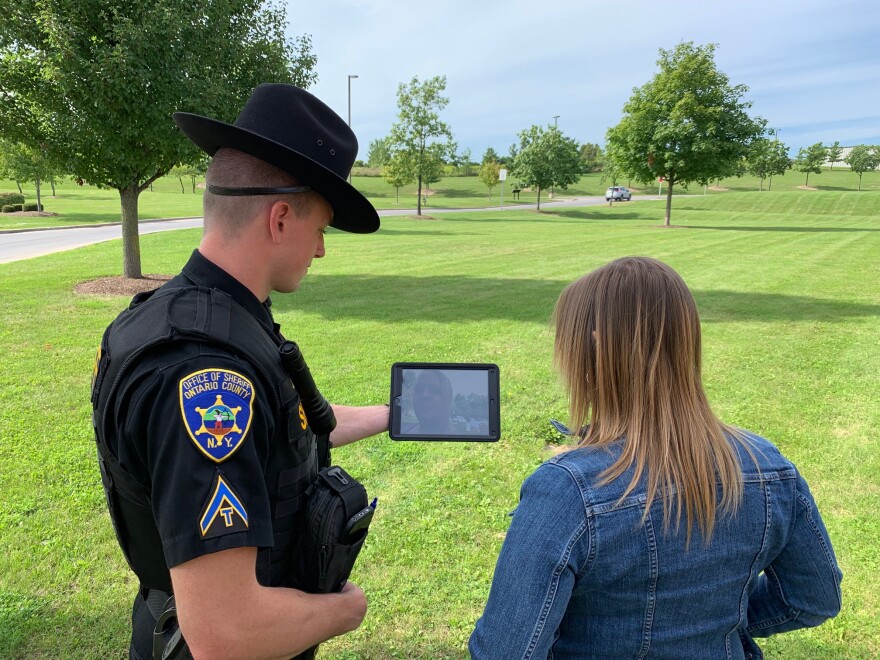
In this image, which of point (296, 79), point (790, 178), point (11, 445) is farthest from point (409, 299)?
point (790, 178)

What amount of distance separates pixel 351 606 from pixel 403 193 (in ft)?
277

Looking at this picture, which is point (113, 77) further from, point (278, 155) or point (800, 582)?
point (800, 582)

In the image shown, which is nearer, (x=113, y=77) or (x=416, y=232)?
(x=113, y=77)

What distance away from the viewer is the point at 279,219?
1.60m

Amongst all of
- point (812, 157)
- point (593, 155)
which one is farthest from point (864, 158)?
point (593, 155)

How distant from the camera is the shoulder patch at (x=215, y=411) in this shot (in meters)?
1.21

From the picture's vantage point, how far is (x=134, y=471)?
1.34 metres

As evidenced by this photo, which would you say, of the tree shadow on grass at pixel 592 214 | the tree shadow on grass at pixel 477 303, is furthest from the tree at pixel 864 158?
the tree shadow on grass at pixel 477 303

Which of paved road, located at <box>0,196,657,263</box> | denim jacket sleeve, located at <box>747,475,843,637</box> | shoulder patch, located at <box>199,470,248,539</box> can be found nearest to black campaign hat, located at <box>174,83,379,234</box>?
shoulder patch, located at <box>199,470,248,539</box>

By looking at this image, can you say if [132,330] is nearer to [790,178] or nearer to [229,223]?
[229,223]

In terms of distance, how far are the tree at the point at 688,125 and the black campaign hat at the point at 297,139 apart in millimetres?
34134

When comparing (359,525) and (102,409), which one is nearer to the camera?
(102,409)

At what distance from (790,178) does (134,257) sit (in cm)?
10993

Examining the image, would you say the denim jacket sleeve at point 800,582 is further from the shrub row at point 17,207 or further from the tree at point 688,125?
the shrub row at point 17,207
